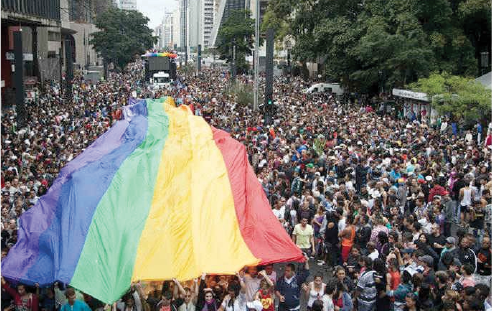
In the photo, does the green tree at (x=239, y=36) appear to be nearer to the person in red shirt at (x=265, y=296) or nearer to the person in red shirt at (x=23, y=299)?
the person in red shirt at (x=23, y=299)

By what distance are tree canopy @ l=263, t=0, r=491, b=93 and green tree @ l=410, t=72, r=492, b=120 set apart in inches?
200

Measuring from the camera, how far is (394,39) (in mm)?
30828

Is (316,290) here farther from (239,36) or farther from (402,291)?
(239,36)

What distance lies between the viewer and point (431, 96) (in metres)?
25.7

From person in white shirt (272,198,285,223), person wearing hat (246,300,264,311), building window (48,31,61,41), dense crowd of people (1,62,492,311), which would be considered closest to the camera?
person wearing hat (246,300,264,311)

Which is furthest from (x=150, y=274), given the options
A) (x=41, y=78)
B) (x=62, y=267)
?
(x=41, y=78)

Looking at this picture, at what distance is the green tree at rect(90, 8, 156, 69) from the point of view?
6550 cm

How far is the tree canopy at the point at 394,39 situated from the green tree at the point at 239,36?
92.2 ft

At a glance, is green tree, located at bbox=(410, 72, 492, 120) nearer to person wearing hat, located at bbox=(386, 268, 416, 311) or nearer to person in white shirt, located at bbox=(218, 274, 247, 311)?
person wearing hat, located at bbox=(386, 268, 416, 311)

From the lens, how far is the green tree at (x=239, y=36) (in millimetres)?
66688

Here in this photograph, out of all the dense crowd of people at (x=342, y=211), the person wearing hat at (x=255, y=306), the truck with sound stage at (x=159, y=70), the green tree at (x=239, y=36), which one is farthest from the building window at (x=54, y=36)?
the person wearing hat at (x=255, y=306)

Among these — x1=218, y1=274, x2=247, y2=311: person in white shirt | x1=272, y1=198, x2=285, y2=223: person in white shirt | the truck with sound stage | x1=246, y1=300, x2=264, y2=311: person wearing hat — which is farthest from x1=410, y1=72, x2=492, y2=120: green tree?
the truck with sound stage

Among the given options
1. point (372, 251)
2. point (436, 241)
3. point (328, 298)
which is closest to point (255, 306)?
point (328, 298)

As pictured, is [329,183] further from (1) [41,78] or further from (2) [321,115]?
(1) [41,78]
